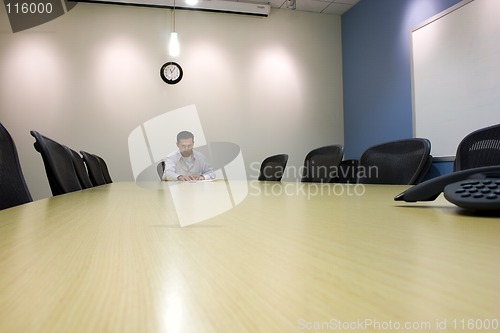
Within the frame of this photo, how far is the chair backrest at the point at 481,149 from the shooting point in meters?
1.37

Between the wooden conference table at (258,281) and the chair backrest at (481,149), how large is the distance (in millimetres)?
1228

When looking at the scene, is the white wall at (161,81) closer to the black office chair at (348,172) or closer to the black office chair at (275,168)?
the black office chair at (348,172)

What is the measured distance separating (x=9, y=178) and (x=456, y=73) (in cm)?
352

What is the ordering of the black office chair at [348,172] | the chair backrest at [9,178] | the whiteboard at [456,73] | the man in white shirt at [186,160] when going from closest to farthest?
the chair backrest at [9,178] → the whiteboard at [456,73] → the man in white shirt at [186,160] → the black office chair at [348,172]

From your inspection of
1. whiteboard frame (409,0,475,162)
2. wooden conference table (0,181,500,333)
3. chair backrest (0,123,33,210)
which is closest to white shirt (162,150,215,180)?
whiteboard frame (409,0,475,162)

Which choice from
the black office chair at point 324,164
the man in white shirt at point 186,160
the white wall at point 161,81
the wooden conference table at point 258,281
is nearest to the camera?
the wooden conference table at point 258,281

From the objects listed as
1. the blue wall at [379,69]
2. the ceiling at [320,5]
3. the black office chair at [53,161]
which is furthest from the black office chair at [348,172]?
the black office chair at [53,161]

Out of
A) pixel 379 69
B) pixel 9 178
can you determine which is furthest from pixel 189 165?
pixel 9 178

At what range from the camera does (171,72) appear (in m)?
4.58

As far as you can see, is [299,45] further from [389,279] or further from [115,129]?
[389,279]

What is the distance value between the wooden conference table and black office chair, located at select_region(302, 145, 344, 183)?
2.04m

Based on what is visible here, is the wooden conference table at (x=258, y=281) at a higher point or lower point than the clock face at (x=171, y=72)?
lower

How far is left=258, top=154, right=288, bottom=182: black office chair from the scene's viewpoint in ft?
10.7

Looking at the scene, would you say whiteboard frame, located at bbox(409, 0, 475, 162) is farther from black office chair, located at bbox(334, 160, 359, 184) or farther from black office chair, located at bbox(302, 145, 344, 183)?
black office chair, located at bbox(302, 145, 344, 183)
